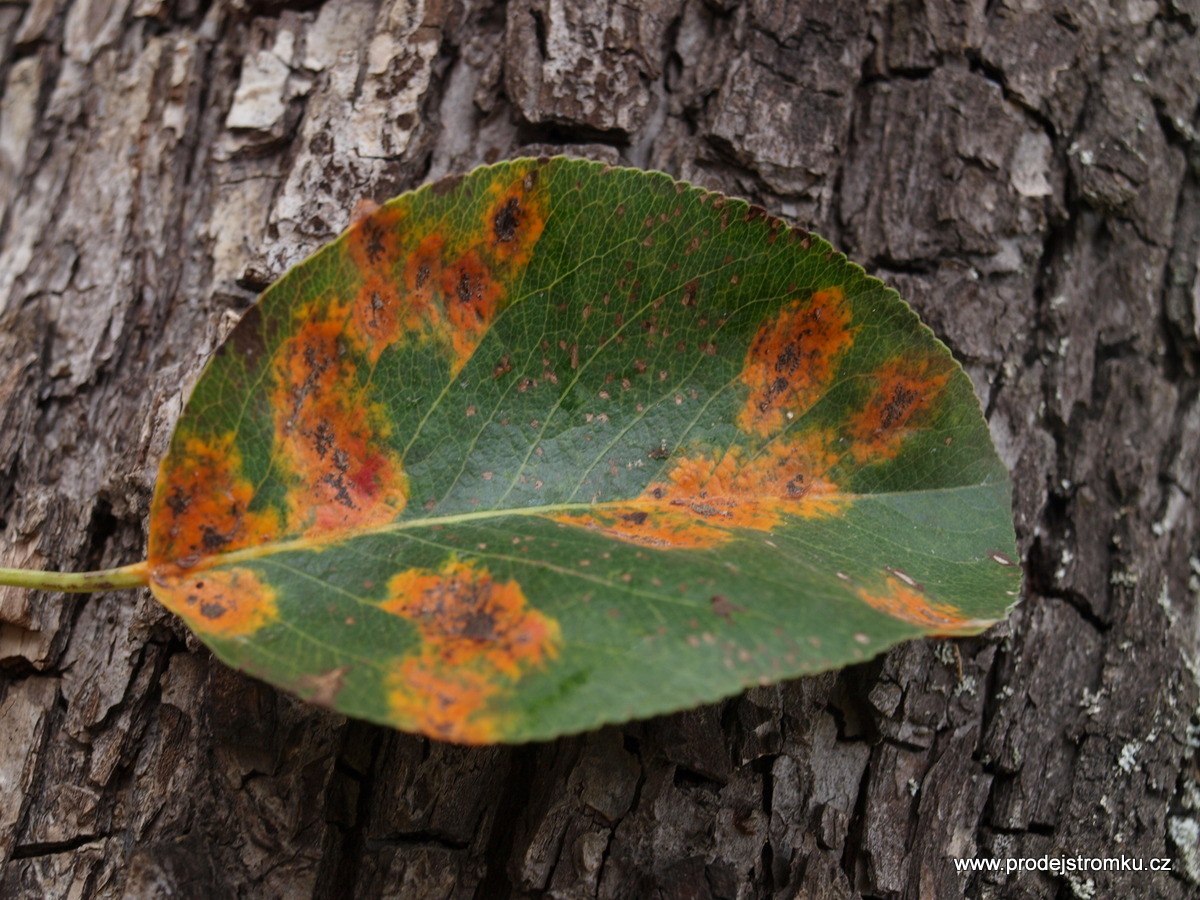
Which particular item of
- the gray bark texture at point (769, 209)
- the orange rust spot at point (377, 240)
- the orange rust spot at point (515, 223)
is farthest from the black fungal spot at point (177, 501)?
the orange rust spot at point (515, 223)

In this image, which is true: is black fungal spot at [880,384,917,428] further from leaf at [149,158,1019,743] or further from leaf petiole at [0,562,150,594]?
leaf petiole at [0,562,150,594]

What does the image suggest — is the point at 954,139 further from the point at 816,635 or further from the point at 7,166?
the point at 7,166

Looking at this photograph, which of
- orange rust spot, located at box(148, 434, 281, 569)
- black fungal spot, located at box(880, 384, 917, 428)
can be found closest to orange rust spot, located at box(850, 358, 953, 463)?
black fungal spot, located at box(880, 384, 917, 428)

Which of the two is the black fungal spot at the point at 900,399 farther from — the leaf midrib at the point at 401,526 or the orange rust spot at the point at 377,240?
the orange rust spot at the point at 377,240

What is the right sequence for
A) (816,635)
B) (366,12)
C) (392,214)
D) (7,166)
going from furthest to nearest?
(7,166), (366,12), (392,214), (816,635)

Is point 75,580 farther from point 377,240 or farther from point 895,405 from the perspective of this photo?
point 895,405

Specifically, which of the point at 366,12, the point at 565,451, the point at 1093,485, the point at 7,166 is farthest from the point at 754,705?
the point at 7,166

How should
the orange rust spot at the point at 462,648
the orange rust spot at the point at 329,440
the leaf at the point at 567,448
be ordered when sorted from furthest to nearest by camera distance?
the orange rust spot at the point at 329,440 → the leaf at the point at 567,448 → the orange rust spot at the point at 462,648
